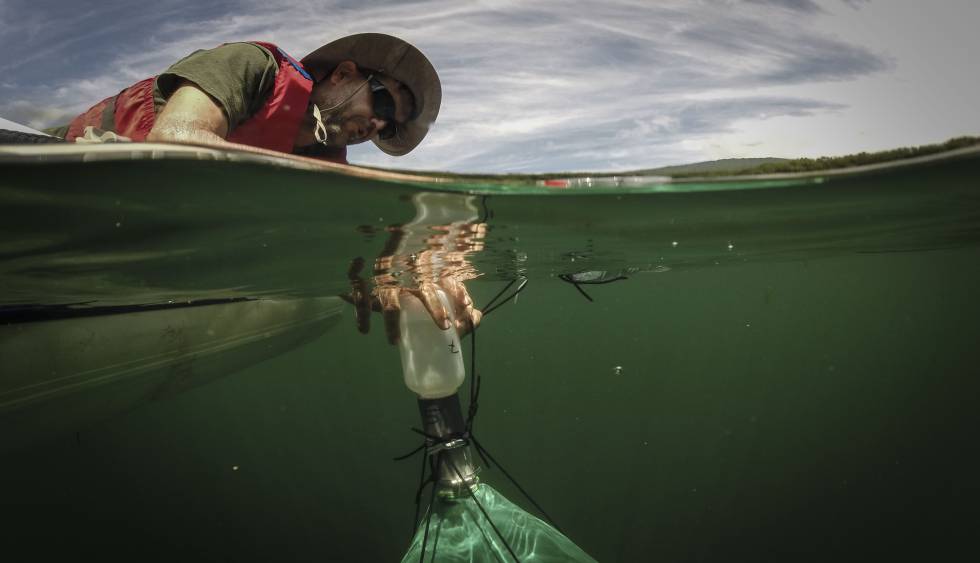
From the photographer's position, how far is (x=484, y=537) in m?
4.39

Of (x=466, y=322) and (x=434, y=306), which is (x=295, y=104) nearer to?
(x=434, y=306)

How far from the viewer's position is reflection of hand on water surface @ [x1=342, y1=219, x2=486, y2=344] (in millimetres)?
4164

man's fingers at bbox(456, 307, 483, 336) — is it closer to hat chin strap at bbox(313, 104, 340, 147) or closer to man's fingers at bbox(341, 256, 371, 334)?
hat chin strap at bbox(313, 104, 340, 147)

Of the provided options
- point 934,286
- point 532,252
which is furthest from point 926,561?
point 532,252

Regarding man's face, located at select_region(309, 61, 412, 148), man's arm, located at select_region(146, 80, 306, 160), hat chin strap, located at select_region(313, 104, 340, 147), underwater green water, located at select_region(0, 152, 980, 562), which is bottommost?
underwater green water, located at select_region(0, 152, 980, 562)

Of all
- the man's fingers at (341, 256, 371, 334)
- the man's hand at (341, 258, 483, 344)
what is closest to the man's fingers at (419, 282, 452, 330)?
the man's hand at (341, 258, 483, 344)

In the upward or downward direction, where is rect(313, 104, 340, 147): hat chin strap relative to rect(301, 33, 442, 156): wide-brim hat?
downward

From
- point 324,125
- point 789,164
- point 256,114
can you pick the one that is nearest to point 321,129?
point 324,125

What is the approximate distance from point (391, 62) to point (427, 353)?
86.9 inches

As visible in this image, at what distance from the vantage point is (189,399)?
15.2 metres

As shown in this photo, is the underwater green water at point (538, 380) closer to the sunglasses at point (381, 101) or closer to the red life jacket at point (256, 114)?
the red life jacket at point (256, 114)

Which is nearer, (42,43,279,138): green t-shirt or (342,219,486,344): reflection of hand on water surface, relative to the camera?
(42,43,279,138): green t-shirt

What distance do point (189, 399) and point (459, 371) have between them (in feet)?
47.5

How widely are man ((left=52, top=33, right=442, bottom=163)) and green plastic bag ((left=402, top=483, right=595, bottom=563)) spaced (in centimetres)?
305
